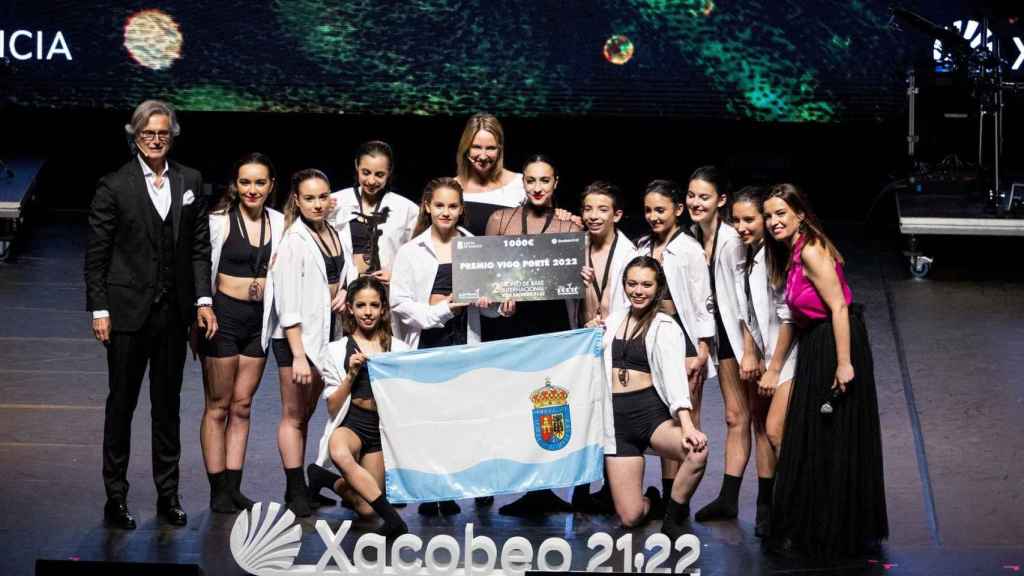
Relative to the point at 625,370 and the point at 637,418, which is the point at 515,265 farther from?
the point at 637,418

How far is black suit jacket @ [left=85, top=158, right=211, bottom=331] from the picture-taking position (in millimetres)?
5867

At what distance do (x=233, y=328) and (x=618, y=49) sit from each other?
451 cm

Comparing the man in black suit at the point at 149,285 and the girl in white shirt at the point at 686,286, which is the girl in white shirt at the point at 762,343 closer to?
the girl in white shirt at the point at 686,286

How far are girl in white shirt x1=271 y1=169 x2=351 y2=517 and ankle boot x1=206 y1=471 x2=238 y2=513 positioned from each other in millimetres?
235

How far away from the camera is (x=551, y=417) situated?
599cm

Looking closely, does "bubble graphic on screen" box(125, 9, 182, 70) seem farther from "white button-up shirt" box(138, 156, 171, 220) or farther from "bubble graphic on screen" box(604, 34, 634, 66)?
"white button-up shirt" box(138, 156, 171, 220)

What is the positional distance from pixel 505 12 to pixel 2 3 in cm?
323

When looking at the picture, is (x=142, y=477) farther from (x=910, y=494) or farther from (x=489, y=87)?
(x=489, y=87)

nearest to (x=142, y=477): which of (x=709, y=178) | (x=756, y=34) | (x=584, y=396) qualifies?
(x=584, y=396)

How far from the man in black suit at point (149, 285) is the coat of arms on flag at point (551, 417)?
129 centimetres

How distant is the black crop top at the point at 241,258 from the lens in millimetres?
6184

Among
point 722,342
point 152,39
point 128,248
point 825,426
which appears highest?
point 152,39

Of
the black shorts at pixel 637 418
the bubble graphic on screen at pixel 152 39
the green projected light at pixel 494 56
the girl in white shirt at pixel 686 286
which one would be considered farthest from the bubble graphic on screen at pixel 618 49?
the black shorts at pixel 637 418

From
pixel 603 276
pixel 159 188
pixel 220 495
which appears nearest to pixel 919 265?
pixel 603 276
